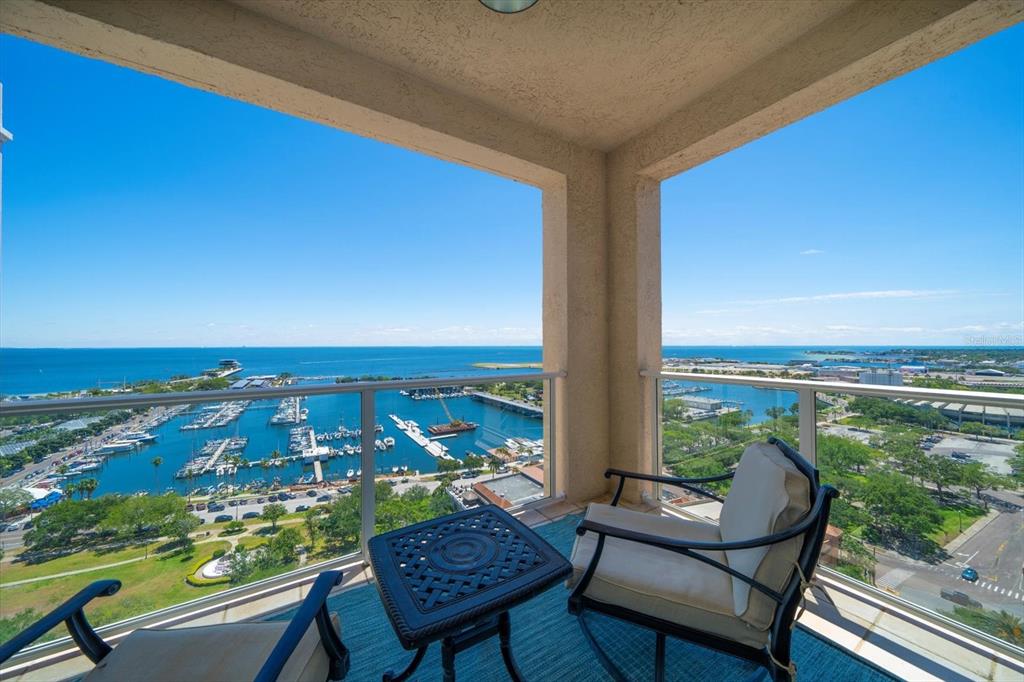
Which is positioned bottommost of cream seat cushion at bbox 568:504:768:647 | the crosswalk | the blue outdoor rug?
the blue outdoor rug

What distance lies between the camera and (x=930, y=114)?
2902 millimetres

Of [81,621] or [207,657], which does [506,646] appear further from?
[81,621]

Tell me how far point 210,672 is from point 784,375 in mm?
3067

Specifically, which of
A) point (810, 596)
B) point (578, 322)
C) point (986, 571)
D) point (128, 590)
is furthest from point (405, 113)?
point (986, 571)

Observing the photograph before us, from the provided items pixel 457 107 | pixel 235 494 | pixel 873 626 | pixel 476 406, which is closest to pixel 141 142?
pixel 457 107

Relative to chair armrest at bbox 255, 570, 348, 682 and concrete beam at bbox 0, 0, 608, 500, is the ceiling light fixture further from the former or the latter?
chair armrest at bbox 255, 570, 348, 682

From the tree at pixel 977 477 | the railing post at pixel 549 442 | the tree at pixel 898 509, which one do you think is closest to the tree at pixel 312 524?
Result: the railing post at pixel 549 442

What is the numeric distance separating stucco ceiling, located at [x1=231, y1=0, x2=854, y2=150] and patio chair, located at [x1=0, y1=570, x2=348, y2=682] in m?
2.55

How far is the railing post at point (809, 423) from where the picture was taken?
209cm

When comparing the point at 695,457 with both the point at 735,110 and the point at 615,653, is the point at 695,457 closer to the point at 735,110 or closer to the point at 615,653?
the point at 615,653

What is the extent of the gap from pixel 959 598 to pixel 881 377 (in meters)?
1.06

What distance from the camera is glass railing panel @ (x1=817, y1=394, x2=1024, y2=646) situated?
59.2 inches

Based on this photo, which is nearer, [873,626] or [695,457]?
[873,626]

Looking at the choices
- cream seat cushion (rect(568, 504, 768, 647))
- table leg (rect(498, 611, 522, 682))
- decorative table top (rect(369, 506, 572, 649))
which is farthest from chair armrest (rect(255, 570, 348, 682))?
cream seat cushion (rect(568, 504, 768, 647))
